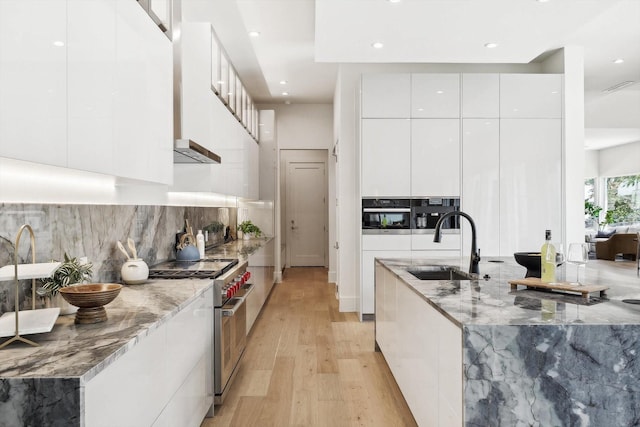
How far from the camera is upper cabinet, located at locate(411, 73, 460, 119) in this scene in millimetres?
4637

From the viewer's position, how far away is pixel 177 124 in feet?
8.87

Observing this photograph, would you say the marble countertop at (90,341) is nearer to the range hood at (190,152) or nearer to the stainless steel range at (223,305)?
the stainless steel range at (223,305)

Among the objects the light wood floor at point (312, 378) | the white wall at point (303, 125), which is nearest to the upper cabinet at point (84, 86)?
the light wood floor at point (312, 378)

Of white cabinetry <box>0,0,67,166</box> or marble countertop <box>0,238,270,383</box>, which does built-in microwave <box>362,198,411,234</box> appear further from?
white cabinetry <box>0,0,67,166</box>

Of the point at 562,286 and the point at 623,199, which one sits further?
the point at 623,199

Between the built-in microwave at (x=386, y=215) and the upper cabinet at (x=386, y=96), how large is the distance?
94 centimetres

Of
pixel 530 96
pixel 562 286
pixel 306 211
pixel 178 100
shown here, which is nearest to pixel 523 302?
pixel 562 286

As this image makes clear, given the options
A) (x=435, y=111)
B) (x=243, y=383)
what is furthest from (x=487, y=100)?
(x=243, y=383)

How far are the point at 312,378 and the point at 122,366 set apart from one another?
6.75ft

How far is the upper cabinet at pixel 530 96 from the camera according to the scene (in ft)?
15.3

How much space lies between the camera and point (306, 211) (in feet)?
27.6

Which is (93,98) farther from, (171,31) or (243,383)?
(243,383)

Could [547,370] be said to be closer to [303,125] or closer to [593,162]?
[303,125]

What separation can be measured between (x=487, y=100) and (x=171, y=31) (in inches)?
139
